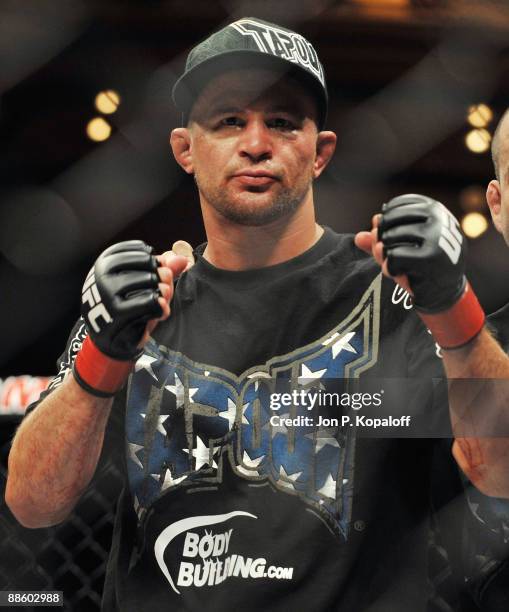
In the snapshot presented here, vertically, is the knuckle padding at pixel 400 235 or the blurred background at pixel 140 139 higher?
the knuckle padding at pixel 400 235

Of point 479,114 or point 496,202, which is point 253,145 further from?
point 479,114

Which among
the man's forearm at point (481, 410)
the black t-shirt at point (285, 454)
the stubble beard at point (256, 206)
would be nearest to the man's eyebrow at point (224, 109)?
the stubble beard at point (256, 206)

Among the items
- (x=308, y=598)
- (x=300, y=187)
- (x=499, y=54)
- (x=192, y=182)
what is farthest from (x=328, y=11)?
(x=308, y=598)

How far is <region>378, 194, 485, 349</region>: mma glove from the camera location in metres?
1.02

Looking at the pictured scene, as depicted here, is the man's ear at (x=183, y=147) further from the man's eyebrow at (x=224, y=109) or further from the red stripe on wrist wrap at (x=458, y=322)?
the red stripe on wrist wrap at (x=458, y=322)

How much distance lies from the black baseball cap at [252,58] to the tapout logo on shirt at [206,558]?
600mm

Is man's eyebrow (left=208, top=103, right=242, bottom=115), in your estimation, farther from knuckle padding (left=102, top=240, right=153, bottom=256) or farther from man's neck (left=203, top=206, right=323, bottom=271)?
knuckle padding (left=102, top=240, right=153, bottom=256)

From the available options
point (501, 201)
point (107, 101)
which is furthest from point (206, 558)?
point (107, 101)

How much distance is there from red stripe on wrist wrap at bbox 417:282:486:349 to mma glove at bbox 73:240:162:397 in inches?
12.4

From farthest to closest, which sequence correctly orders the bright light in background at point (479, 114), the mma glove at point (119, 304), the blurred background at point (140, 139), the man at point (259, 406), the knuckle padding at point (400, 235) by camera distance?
the bright light in background at point (479, 114), the blurred background at point (140, 139), the man at point (259, 406), the mma glove at point (119, 304), the knuckle padding at point (400, 235)

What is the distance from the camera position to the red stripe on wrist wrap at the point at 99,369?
1221 millimetres

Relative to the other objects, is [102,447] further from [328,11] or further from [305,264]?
[328,11]

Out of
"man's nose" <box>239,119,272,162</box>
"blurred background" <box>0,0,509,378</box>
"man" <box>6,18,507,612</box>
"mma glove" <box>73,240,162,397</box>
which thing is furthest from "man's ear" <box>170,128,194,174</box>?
"blurred background" <box>0,0,509,378</box>

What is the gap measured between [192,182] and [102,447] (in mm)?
2096
